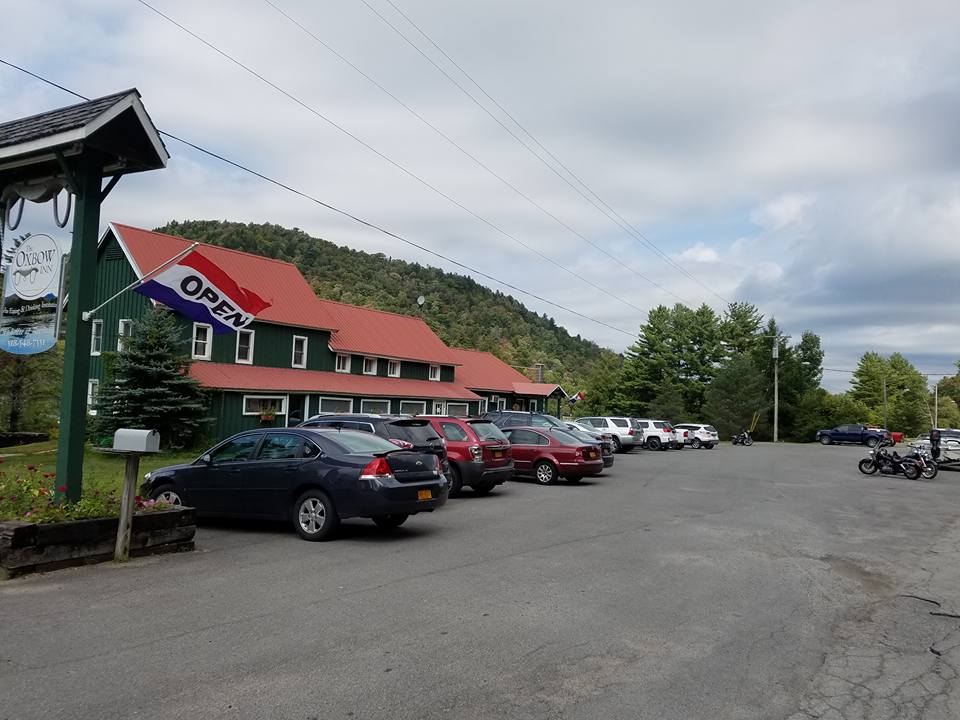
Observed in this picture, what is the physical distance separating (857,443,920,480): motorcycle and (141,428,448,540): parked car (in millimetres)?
21267

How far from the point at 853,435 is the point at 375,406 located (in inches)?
1702

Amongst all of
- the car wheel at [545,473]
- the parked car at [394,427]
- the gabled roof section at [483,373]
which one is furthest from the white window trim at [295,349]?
the parked car at [394,427]

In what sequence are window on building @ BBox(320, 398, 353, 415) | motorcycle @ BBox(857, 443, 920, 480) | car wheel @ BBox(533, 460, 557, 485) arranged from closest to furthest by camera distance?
1. car wheel @ BBox(533, 460, 557, 485)
2. motorcycle @ BBox(857, 443, 920, 480)
3. window on building @ BBox(320, 398, 353, 415)

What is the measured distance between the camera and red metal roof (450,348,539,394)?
51000 millimetres

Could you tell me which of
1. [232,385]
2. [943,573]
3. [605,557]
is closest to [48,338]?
[605,557]

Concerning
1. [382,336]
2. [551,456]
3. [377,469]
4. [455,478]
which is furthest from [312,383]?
[377,469]

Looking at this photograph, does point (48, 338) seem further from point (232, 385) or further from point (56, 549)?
point (232, 385)

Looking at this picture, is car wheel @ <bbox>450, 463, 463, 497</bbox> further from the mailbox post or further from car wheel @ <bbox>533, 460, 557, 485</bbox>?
the mailbox post

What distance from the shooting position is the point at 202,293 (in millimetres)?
9664

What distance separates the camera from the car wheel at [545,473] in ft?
67.1

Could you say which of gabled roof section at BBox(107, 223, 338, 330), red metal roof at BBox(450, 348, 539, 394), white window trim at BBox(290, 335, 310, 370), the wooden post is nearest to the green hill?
red metal roof at BBox(450, 348, 539, 394)

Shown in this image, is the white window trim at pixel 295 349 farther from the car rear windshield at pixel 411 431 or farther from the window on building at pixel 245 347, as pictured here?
the car rear windshield at pixel 411 431

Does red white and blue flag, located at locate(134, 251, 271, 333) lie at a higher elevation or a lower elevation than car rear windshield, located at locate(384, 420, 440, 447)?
higher

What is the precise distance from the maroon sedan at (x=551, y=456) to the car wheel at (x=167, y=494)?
10299 millimetres
